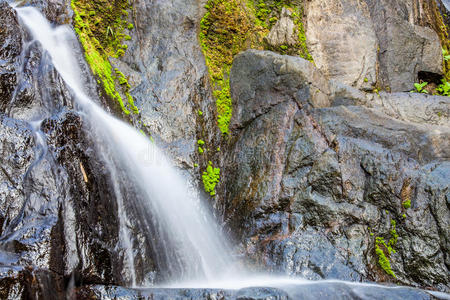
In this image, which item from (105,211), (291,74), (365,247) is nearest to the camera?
(105,211)

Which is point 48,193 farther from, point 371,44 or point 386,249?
point 371,44

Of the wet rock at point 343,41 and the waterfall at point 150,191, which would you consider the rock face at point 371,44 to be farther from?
the waterfall at point 150,191

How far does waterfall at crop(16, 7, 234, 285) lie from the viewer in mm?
4539

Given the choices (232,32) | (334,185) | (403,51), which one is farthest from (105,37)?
(403,51)

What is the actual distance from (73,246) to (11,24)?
132 inches

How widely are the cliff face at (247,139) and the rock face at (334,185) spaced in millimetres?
20

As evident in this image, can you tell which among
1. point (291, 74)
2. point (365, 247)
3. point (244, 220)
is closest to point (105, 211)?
point (244, 220)

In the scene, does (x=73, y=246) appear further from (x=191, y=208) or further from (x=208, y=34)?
(x=208, y=34)

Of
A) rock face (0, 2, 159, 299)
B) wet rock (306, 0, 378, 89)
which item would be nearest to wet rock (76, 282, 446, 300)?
rock face (0, 2, 159, 299)

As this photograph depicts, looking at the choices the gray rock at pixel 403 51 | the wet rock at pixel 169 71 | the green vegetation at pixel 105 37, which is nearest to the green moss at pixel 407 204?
the wet rock at pixel 169 71

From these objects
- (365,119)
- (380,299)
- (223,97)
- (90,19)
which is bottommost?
(380,299)

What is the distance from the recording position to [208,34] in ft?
24.0

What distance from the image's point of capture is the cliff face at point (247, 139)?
365 centimetres

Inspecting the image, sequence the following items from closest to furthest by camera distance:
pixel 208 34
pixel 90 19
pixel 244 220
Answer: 1. pixel 244 220
2. pixel 90 19
3. pixel 208 34
